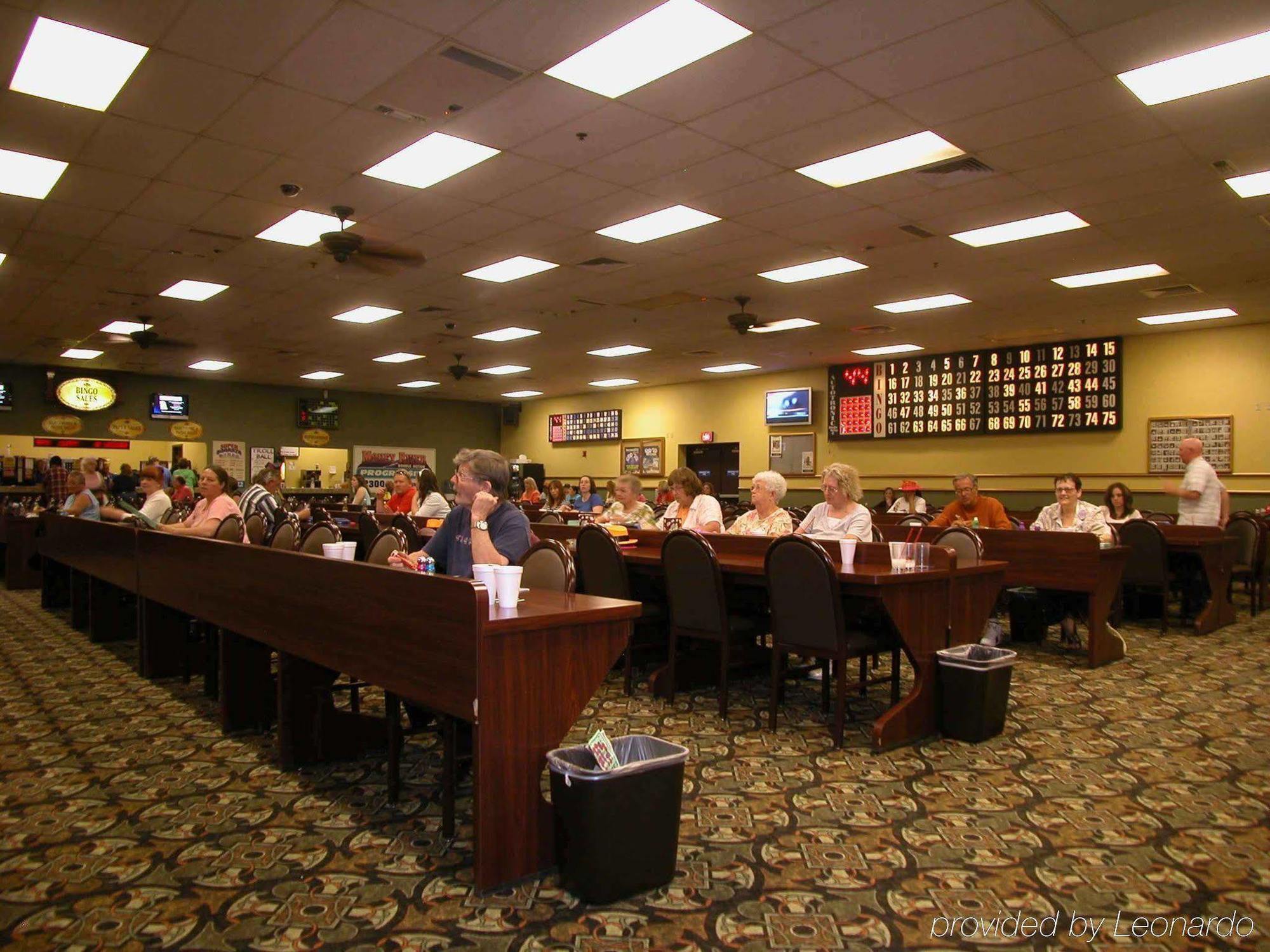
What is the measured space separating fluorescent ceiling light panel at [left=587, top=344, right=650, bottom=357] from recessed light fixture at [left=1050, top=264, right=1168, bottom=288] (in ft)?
18.4

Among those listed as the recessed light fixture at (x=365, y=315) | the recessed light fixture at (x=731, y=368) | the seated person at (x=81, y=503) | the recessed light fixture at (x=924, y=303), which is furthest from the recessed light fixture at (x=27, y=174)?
the recessed light fixture at (x=731, y=368)

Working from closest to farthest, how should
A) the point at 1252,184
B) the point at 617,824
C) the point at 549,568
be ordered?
1. the point at 617,824
2. the point at 549,568
3. the point at 1252,184

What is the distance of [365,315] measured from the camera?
10.2 meters

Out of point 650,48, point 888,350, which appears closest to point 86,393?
point 888,350

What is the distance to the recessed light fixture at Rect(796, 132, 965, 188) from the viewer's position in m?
5.22

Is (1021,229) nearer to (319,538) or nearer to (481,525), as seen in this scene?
(481,525)

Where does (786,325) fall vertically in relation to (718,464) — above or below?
above

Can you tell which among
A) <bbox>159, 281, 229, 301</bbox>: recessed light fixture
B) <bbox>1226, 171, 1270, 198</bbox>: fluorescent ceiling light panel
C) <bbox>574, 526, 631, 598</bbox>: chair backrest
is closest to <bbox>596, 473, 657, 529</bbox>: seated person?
<bbox>574, 526, 631, 598</bbox>: chair backrest

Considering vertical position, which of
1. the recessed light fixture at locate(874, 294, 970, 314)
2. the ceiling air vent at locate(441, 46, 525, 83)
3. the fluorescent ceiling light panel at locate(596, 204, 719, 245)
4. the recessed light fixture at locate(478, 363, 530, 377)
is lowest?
the recessed light fixture at locate(478, 363, 530, 377)

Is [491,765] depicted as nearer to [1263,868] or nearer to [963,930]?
[963,930]

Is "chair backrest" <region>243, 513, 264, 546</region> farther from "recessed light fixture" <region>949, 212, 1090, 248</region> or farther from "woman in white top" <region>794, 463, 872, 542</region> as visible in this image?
"recessed light fixture" <region>949, 212, 1090, 248</region>

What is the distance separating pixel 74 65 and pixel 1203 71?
565 centimetres

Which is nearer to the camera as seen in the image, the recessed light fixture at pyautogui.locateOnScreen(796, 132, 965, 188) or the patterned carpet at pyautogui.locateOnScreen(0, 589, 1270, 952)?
the patterned carpet at pyautogui.locateOnScreen(0, 589, 1270, 952)

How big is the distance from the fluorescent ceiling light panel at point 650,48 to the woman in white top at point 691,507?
9.13ft
